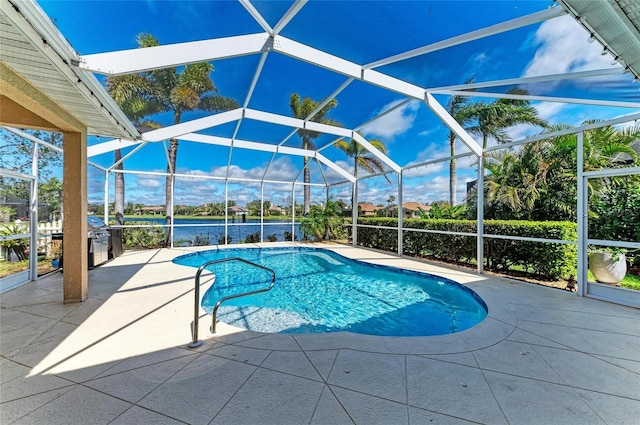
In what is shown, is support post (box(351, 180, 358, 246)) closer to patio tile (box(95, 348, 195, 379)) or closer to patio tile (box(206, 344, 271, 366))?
patio tile (box(206, 344, 271, 366))

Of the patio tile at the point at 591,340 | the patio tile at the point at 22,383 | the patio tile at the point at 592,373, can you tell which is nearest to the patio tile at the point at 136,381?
the patio tile at the point at 22,383

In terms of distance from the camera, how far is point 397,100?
6770 millimetres

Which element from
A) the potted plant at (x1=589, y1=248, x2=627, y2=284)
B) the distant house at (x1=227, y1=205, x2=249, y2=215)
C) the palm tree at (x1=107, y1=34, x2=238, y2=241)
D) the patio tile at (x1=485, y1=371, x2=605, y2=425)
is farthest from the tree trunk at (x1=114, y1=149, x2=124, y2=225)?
the potted plant at (x1=589, y1=248, x2=627, y2=284)

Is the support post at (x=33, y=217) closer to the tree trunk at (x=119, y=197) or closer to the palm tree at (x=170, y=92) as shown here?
the palm tree at (x=170, y=92)

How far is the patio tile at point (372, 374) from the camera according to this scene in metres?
2.31

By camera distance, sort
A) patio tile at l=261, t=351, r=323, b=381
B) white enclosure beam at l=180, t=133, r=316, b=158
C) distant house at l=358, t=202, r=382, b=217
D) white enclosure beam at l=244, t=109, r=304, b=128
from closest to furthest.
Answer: patio tile at l=261, t=351, r=323, b=381
white enclosure beam at l=244, t=109, r=304, b=128
white enclosure beam at l=180, t=133, r=316, b=158
distant house at l=358, t=202, r=382, b=217

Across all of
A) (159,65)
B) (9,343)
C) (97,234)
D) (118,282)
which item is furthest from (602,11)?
(97,234)

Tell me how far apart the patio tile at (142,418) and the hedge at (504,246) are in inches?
299

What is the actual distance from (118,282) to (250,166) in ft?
25.7

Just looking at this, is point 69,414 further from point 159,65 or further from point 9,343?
point 159,65

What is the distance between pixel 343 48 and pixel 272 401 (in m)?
5.21

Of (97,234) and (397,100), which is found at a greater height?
(397,100)

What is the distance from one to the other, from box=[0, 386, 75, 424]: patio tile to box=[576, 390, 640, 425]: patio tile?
4.27 metres

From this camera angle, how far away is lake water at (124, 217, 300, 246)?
12.0 m
